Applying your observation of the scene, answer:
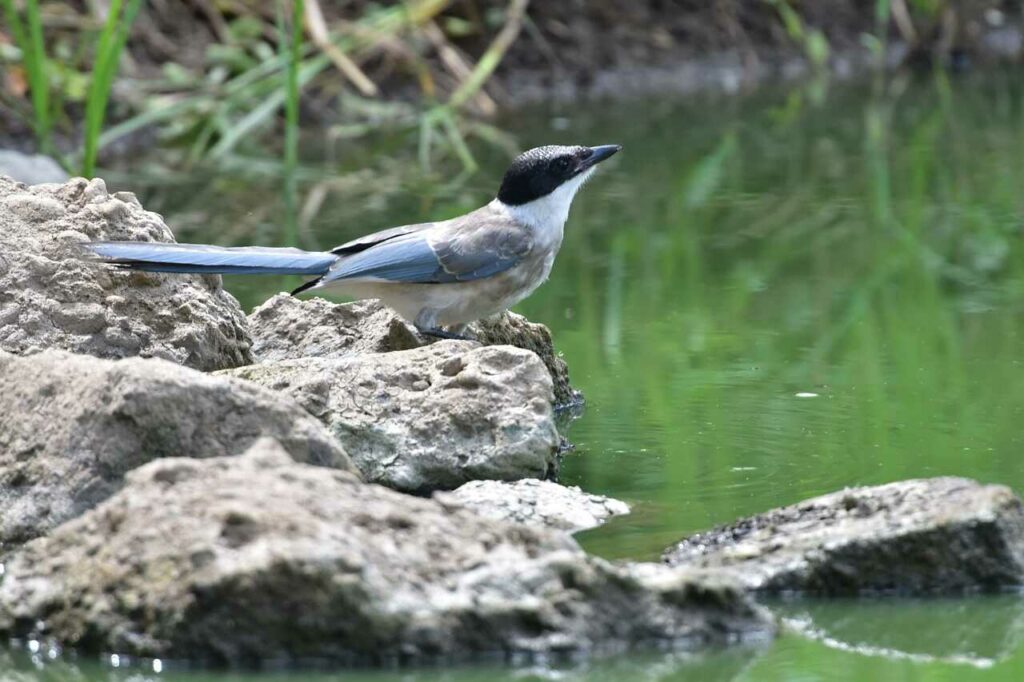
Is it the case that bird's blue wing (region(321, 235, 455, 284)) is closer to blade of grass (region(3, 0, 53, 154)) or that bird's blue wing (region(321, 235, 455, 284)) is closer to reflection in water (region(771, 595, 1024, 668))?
reflection in water (region(771, 595, 1024, 668))

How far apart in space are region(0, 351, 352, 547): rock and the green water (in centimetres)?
67

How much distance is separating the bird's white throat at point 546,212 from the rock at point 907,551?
1.93 metres

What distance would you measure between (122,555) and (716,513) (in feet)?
4.88

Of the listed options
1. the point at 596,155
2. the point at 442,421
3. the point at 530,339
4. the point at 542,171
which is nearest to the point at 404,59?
the point at 596,155

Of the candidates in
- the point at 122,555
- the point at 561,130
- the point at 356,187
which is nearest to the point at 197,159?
the point at 356,187

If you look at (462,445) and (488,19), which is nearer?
(462,445)

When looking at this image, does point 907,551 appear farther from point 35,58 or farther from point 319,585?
point 35,58

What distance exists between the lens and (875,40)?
540 inches

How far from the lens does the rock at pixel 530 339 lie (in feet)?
16.9

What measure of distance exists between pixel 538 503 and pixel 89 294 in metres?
1.35

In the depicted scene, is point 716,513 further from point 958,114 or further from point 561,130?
point 958,114

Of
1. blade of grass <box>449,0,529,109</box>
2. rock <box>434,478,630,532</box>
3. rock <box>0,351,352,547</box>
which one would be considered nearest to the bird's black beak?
rock <box>434,478,630,532</box>

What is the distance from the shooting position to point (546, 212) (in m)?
5.32

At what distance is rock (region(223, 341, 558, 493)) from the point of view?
416cm
